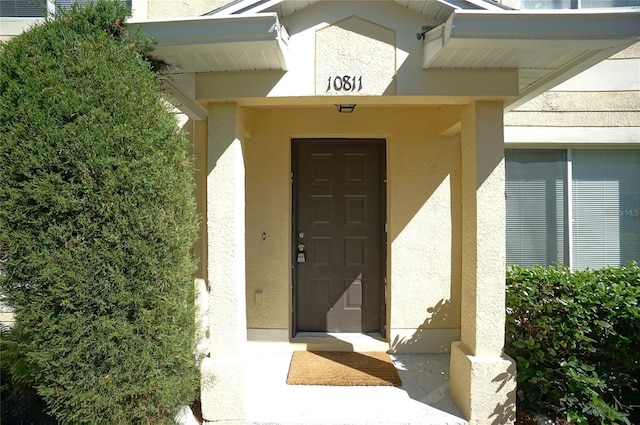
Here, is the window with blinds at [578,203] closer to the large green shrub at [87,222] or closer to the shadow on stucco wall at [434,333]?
the shadow on stucco wall at [434,333]

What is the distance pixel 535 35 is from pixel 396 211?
7.67 ft

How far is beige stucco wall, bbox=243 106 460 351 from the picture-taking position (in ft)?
14.5

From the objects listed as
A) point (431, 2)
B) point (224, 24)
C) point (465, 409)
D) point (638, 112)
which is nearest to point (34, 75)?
point (224, 24)

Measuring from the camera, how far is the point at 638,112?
4562 millimetres

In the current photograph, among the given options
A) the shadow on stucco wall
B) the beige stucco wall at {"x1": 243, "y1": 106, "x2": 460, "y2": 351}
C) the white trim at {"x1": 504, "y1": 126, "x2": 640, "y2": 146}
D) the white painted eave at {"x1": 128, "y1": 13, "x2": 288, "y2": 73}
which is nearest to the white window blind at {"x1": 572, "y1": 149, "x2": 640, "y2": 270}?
the white trim at {"x1": 504, "y1": 126, "x2": 640, "y2": 146}

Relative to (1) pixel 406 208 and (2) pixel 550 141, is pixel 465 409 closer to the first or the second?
(1) pixel 406 208

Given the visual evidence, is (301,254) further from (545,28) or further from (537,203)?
(545,28)

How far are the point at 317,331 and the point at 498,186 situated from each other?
111 inches

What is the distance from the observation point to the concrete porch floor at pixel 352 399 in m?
3.03

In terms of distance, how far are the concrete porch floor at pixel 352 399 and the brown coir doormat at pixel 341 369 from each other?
74mm

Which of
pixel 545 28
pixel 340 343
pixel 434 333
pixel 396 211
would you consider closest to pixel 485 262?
pixel 396 211

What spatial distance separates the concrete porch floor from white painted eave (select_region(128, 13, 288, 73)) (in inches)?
113

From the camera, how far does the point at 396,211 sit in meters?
4.43

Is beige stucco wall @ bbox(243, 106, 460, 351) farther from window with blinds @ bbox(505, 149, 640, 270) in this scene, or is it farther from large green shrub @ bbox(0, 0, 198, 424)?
large green shrub @ bbox(0, 0, 198, 424)
